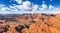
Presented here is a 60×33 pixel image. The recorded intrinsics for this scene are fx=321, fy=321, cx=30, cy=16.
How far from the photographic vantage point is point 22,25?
511 centimetres

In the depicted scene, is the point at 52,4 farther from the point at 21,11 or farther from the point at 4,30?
the point at 4,30

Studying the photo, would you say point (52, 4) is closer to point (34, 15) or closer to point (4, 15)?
point (34, 15)

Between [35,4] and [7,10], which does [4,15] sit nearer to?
[7,10]

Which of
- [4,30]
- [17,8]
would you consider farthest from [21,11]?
[4,30]

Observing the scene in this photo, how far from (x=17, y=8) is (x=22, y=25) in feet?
0.93

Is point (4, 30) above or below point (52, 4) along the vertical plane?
below

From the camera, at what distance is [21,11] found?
202 inches

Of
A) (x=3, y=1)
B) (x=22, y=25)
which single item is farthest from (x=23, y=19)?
(x=3, y=1)

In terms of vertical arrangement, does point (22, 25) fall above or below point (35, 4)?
below

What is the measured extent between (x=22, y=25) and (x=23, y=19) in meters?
0.10

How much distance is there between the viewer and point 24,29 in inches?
200

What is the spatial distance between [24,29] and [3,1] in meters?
0.55

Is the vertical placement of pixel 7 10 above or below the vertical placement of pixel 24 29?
above

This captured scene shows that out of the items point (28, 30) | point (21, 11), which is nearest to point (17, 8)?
point (21, 11)
